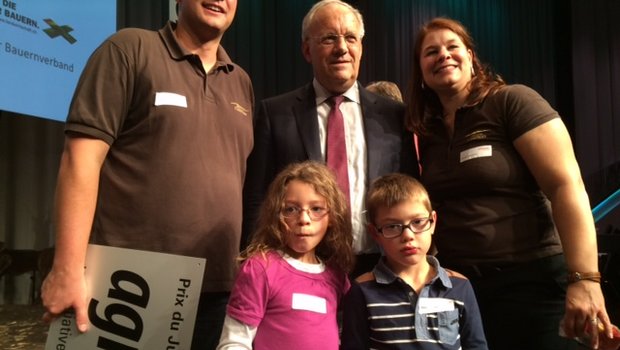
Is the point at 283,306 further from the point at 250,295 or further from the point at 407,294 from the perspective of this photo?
the point at 407,294

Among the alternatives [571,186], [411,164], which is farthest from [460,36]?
[571,186]

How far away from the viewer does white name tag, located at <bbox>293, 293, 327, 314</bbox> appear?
1.56 meters

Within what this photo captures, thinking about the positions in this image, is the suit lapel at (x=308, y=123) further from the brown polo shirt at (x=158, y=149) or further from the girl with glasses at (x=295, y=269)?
the brown polo shirt at (x=158, y=149)

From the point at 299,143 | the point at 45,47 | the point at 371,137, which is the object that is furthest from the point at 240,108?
the point at 45,47

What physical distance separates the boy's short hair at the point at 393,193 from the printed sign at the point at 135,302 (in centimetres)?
53

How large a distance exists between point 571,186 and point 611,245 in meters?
2.99

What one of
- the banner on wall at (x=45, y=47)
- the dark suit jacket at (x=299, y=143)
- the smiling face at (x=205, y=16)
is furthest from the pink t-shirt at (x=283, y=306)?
the banner on wall at (x=45, y=47)

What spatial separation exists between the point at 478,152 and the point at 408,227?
1.06 feet

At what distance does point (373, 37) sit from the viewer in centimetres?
697

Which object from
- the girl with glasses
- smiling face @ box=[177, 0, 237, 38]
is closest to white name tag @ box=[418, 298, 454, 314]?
the girl with glasses

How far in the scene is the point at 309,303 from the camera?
1.57 meters

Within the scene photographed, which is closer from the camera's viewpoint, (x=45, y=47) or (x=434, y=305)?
(x=434, y=305)

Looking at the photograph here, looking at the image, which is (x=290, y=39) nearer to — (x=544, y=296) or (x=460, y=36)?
(x=460, y=36)

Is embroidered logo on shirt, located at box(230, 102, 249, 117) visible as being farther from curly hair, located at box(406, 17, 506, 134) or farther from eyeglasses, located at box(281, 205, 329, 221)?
curly hair, located at box(406, 17, 506, 134)
